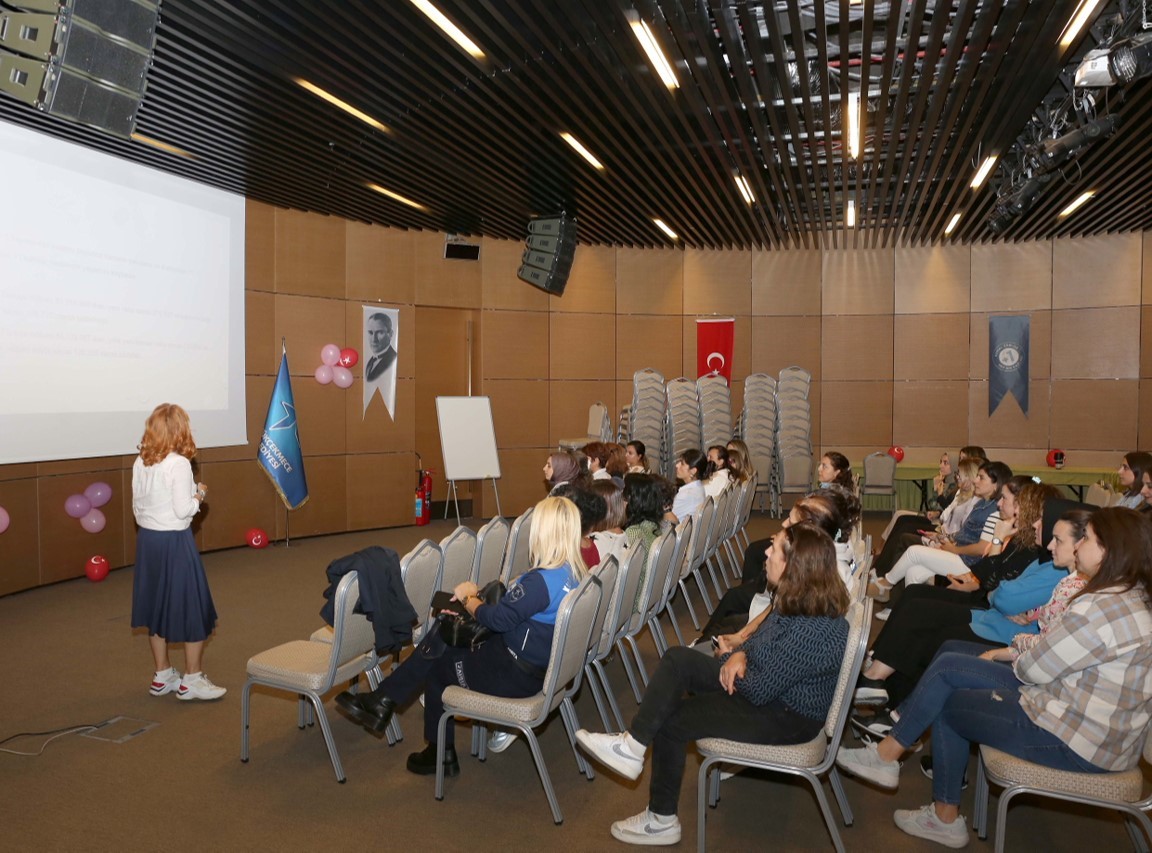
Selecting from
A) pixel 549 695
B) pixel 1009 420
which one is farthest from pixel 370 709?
pixel 1009 420

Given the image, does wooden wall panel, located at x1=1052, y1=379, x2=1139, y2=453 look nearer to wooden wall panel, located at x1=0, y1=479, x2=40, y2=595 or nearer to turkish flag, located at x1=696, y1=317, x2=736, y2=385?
turkish flag, located at x1=696, y1=317, x2=736, y2=385

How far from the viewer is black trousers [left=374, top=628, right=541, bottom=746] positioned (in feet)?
10.4

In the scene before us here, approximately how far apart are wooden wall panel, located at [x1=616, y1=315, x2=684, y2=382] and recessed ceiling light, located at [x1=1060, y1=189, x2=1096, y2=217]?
480 centimetres

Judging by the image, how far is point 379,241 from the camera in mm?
10156

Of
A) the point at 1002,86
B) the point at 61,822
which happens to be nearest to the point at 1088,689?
the point at 61,822

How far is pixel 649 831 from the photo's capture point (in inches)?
115

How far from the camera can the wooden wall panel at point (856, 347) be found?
1199 cm

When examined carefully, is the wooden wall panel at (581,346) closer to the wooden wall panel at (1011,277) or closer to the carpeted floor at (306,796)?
the wooden wall panel at (1011,277)

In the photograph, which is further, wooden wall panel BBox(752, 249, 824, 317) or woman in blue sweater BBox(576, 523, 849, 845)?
wooden wall panel BBox(752, 249, 824, 317)

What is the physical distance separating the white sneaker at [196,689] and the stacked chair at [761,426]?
26.9 ft

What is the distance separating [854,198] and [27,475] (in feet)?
28.2

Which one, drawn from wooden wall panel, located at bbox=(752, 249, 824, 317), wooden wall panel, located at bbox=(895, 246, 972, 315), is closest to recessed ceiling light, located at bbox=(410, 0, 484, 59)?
wooden wall panel, located at bbox=(752, 249, 824, 317)

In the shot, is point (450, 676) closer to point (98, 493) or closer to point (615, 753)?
point (615, 753)

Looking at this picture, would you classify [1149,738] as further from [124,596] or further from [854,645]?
[124,596]
